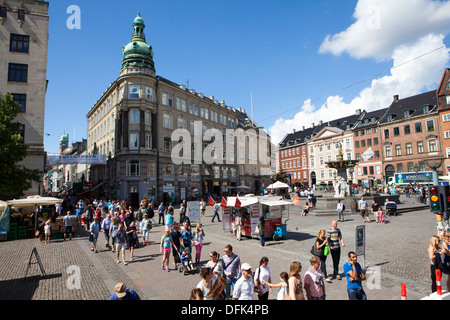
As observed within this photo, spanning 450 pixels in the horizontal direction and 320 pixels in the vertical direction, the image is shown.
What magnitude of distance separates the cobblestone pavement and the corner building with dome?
2152cm

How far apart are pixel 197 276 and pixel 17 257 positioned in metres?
9.08

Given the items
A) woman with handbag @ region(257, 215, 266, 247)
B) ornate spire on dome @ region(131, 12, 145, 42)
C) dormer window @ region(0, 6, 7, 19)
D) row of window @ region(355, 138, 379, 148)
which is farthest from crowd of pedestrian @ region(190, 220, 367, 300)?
row of window @ region(355, 138, 379, 148)

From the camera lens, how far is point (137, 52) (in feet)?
128

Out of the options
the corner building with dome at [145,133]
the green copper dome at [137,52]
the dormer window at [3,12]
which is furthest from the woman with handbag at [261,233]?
the dormer window at [3,12]

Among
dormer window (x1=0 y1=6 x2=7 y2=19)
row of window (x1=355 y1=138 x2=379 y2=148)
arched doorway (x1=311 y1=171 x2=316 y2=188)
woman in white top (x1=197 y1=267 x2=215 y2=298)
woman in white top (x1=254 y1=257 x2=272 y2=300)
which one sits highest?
dormer window (x1=0 y1=6 x2=7 y2=19)

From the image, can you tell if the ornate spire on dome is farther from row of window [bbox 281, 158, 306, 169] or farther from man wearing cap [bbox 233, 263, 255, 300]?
row of window [bbox 281, 158, 306, 169]

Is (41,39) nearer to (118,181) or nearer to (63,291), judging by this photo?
(118,181)

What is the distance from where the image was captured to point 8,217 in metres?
16.5

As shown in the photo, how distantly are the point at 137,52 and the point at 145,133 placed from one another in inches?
488

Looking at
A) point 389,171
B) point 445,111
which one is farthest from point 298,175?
point 445,111

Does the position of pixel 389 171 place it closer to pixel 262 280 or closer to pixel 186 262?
pixel 186 262

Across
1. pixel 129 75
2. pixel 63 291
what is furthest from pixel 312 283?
pixel 129 75

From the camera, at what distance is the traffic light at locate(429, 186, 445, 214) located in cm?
835

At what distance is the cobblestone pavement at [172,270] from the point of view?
7.38 metres
